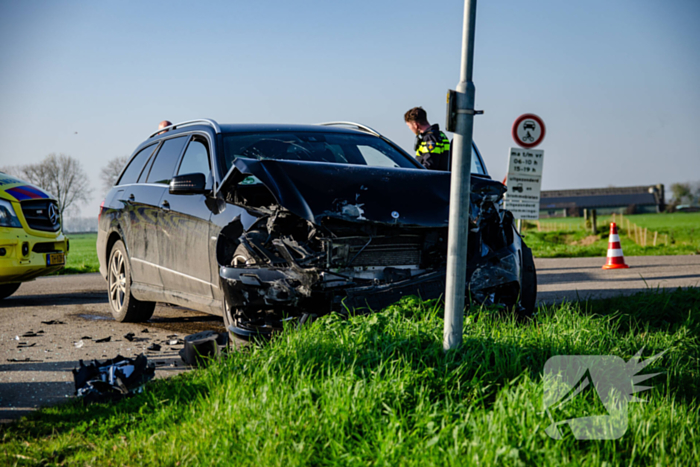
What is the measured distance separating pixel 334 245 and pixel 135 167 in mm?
3732

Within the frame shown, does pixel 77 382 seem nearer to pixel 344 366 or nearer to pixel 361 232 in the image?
pixel 344 366

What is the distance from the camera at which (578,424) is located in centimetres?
255

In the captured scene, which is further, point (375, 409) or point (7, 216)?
point (7, 216)

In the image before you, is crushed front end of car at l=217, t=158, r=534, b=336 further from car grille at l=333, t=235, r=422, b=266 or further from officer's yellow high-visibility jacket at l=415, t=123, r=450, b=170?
officer's yellow high-visibility jacket at l=415, t=123, r=450, b=170

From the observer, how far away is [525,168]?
9.52 metres

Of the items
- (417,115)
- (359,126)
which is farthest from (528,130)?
(359,126)

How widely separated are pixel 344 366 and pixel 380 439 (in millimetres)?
689

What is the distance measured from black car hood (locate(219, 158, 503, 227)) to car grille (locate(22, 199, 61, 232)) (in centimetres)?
424

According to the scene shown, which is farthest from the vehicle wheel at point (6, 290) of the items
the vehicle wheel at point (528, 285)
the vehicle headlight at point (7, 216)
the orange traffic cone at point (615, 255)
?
the orange traffic cone at point (615, 255)

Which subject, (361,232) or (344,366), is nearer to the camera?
(344,366)

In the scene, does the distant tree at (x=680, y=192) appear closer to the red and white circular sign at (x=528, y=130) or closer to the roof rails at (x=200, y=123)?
the red and white circular sign at (x=528, y=130)

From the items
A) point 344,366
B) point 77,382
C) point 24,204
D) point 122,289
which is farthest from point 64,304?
point 344,366

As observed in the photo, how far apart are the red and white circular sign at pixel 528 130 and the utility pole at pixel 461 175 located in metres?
6.46

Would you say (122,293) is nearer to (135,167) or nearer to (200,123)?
(135,167)
